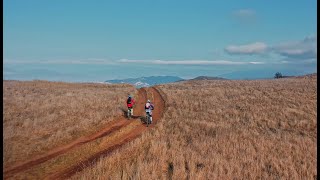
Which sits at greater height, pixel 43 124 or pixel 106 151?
pixel 43 124

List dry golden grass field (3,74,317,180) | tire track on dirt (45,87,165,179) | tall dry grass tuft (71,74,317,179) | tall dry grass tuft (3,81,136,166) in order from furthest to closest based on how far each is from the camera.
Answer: tall dry grass tuft (3,81,136,166), dry golden grass field (3,74,317,180), tall dry grass tuft (71,74,317,179), tire track on dirt (45,87,165,179)

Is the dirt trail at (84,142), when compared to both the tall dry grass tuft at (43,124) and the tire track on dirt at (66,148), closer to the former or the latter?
the tire track on dirt at (66,148)

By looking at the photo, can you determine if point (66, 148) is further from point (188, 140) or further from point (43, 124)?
point (188, 140)

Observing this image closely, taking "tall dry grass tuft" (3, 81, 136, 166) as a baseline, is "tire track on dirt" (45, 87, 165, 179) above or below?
below

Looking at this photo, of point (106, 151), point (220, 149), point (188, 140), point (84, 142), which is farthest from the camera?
point (188, 140)

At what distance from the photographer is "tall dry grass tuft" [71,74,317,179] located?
15055 millimetres

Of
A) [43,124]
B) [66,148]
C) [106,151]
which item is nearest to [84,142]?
[66,148]

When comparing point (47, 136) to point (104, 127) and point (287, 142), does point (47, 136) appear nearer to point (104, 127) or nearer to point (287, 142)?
point (104, 127)

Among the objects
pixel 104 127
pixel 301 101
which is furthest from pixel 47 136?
pixel 301 101

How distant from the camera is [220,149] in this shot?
19.4 metres

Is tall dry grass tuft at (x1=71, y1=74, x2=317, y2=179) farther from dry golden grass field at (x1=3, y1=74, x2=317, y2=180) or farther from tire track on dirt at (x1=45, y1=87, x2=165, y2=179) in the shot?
tire track on dirt at (x1=45, y1=87, x2=165, y2=179)

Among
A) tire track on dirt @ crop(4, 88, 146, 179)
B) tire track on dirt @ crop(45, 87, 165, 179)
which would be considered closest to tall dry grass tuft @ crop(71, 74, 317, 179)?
tire track on dirt @ crop(45, 87, 165, 179)

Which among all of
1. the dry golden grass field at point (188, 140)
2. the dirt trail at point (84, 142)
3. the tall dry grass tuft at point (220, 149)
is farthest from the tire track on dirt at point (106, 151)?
the tall dry grass tuft at point (220, 149)

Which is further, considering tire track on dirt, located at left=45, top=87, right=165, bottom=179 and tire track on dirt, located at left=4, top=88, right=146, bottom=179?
tire track on dirt, located at left=4, top=88, right=146, bottom=179
